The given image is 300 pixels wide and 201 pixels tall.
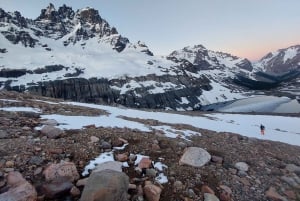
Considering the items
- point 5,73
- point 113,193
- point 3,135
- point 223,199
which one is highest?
point 5,73

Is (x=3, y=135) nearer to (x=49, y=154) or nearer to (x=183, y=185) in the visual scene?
(x=49, y=154)

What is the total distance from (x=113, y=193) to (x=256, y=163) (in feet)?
26.4

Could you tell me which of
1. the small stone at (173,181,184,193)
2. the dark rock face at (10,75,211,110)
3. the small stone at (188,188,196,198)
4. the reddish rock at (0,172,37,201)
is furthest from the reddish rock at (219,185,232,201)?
the dark rock face at (10,75,211,110)

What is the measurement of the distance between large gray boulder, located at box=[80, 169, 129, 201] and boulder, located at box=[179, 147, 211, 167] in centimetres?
381

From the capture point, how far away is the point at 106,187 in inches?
320

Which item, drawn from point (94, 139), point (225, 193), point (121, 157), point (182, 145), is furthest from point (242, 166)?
point (94, 139)

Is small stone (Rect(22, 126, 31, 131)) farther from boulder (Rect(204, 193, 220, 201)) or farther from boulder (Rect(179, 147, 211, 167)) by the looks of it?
boulder (Rect(204, 193, 220, 201))

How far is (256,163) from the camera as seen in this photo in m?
13.5

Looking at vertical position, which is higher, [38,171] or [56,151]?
[56,151]

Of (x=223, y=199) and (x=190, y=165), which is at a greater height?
(x=190, y=165)

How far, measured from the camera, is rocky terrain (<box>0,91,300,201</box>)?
873 centimetres

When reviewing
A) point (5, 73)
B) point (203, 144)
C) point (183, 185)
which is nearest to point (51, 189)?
point (183, 185)

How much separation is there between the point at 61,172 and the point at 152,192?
123 inches

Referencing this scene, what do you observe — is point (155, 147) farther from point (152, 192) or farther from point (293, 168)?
point (293, 168)
